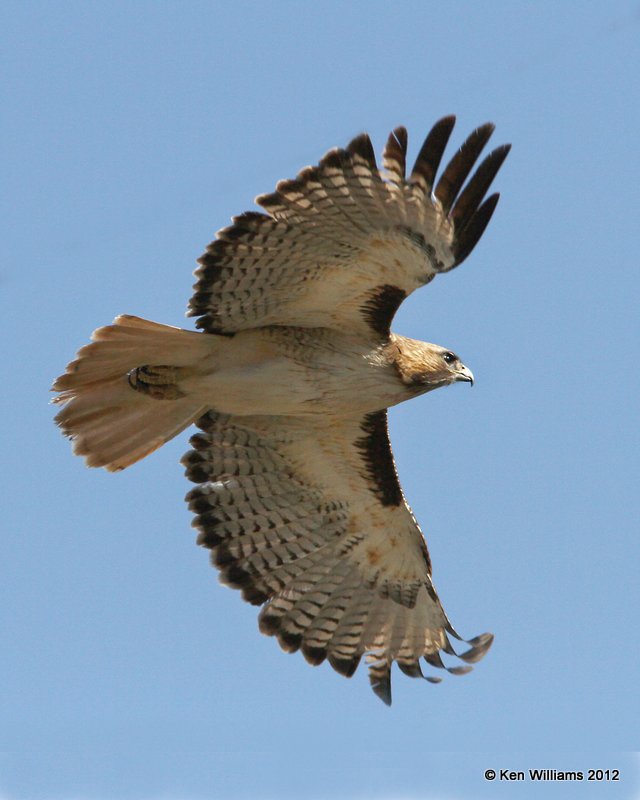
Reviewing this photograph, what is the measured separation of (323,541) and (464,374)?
1.64 meters

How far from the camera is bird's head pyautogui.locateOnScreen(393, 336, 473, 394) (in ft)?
31.7

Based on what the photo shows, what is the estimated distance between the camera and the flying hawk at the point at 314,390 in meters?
8.81

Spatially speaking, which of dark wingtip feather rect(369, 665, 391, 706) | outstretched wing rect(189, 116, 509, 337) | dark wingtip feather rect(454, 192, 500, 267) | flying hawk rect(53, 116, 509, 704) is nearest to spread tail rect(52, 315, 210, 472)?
flying hawk rect(53, 116, 509, 704)

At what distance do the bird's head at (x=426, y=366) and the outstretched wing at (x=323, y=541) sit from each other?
659mm

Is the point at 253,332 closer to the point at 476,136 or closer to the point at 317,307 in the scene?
the point at 317,307

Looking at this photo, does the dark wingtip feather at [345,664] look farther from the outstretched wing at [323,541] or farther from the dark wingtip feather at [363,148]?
the dark wingtip feather at [363,148]

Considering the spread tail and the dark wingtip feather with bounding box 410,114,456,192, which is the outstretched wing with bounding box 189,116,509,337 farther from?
the spread tail

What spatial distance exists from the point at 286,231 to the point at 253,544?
258 cm

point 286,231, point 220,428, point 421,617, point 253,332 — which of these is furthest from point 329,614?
point 286,231

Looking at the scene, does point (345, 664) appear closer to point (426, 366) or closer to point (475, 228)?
point (426, 366)

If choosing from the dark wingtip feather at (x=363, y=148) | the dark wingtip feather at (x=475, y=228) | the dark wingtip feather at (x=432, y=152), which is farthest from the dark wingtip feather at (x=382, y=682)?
the dark wingtip feather at (x=363, y=148)

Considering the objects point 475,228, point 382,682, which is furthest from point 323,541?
point 475,228

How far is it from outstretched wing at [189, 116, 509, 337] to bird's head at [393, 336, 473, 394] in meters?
0.23

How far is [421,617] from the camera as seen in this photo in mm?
10594
